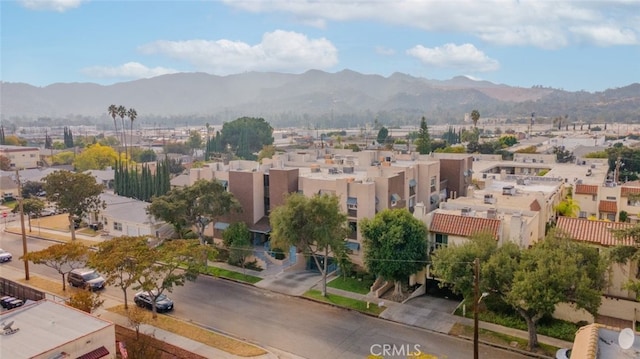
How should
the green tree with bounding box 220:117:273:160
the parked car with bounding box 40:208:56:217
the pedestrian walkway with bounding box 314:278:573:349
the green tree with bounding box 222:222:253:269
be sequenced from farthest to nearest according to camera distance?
the green tree with bounding box 220:117:273:160 < the parked car with bounding box 40:208:56:217 < the green tree with bounding box 222:222:253:269 < the pedestrian walkway with bounding box 314:278:573:349

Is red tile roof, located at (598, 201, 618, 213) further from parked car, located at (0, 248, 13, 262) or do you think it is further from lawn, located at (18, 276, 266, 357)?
parked car, located at (0, 248, 13, 262)

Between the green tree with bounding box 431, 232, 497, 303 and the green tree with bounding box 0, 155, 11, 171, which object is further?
the green tree with bounding box 0, 155, 11, 171

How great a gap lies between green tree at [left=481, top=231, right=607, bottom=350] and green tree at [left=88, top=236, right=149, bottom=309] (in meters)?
22.1

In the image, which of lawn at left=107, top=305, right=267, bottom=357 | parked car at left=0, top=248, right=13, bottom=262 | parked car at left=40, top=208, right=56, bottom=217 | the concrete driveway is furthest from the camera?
parked car at left=40, top=208, right=56, bottom=217

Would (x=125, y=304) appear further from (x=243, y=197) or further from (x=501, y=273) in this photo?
(x=501, y=273)

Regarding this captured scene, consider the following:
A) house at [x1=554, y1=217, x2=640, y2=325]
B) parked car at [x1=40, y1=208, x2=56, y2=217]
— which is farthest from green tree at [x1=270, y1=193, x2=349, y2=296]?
parked car at [x1=40, y1=208, x2=56, y2=217]

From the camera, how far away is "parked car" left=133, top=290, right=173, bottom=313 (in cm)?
3544

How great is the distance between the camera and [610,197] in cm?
5125

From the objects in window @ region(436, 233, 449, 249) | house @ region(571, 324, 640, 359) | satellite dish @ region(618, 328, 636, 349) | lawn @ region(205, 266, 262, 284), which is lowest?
lawn @ region(205, 266, 262, 284)

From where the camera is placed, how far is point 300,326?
109ft

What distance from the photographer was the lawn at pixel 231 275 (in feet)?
140

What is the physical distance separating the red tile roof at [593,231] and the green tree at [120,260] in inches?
1137

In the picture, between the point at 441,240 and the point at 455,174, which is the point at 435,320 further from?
the point at 455,174

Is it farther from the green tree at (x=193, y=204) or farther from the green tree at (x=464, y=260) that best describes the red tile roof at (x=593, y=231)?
the green tree at (x=193, y=204)
